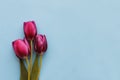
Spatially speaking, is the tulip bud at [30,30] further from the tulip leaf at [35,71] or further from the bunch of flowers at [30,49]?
the tulip leaf at [35,71]

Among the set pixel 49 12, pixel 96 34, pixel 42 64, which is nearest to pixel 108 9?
pixel 96 34

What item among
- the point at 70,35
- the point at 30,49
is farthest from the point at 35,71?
the point at 70,35

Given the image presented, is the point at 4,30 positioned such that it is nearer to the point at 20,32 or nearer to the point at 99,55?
the point at 20,32

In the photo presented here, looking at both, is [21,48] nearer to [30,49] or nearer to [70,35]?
[30,49]

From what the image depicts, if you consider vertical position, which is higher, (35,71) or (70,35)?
(70,35)

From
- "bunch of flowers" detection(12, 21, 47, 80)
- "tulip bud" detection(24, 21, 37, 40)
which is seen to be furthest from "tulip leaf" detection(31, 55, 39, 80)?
"tulip bud" detection(24, 21, 37, 40)

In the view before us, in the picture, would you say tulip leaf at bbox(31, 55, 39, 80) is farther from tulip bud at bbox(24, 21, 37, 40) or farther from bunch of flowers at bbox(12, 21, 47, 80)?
tulip bud at bbox(24, 21, 37, 40)
